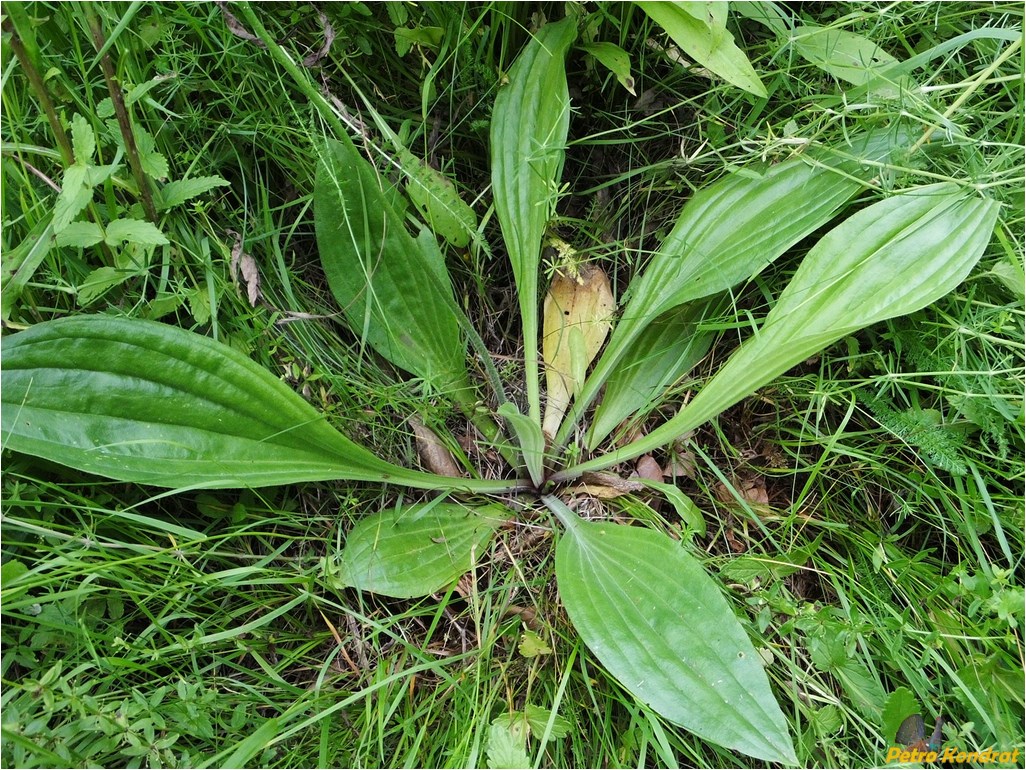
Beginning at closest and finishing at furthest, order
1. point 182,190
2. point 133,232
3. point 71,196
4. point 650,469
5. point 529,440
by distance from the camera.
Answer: point 71,196 < point 133,232 < point 182,190 < point 529,440 < point 650,469

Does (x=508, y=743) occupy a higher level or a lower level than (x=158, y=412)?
lower

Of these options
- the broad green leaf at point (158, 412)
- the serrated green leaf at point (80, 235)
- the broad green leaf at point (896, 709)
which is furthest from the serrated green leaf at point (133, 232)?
the broad green leaf at point (896, 709)

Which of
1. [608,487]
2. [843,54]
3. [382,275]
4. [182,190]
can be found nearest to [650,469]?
[608,487]

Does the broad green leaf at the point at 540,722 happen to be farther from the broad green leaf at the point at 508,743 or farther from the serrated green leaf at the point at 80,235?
the serrated green leaf at the point at 80,235

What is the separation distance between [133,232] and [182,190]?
6.1 inches

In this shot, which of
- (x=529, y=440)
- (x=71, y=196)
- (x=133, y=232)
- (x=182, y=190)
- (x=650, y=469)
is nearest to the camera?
(x=71, y=196)

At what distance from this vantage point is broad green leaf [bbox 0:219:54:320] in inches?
45.6

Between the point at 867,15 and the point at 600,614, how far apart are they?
119 cm

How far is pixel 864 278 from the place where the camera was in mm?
1302

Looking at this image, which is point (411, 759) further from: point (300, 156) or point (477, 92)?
point (477, 92)

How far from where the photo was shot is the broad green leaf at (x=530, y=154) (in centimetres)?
137

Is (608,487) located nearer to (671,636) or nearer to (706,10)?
(671,636)

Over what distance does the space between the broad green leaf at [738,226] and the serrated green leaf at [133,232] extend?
807mm

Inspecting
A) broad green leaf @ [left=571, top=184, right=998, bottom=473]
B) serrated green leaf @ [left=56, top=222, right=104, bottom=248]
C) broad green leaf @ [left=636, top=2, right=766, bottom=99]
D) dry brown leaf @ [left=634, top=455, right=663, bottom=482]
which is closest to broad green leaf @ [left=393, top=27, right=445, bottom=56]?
broad green leaf @ [left=636, top=2, right=766, bottom=99]
